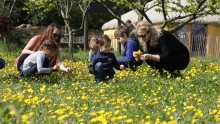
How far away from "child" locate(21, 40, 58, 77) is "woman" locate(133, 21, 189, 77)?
58.3 inches

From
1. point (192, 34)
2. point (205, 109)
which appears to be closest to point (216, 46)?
point (192, 34)

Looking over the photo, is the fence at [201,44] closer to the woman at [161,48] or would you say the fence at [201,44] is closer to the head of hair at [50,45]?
the woman at [161,48]

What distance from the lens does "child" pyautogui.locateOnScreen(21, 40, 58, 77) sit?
7137 millimetres

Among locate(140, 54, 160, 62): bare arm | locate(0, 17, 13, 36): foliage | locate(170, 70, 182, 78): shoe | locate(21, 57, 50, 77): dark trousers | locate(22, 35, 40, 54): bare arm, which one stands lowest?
locate(170, 70, 182, 78): shoe

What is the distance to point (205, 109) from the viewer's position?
406 centimetres

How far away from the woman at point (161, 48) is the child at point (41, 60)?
4.86 ft

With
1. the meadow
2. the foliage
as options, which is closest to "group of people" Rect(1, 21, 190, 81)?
the meadow

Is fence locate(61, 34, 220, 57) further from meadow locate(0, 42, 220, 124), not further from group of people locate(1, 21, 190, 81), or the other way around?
meadow locate(0, 42, 220, 124)

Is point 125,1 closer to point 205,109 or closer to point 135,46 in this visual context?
point 135,46

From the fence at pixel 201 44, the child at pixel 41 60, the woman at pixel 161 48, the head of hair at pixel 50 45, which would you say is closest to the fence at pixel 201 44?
the fence at pixel 201 44

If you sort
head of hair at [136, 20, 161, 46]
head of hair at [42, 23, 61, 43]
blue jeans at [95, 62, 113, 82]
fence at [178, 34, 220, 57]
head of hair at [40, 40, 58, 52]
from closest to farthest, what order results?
head of hair at [136, 20, 161, 46] → head of hair at [40, 40, 58, 52] → blue jeans at [95, 62, 113, 82] → head of hair at [42, 23, 61, 43] → fence at [178, 34, 220, 57]

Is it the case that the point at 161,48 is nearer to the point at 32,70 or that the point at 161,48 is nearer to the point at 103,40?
the point at 103,40

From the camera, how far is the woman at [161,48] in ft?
22.8

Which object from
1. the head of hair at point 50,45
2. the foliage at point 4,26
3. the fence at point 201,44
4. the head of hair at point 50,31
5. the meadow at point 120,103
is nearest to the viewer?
the meadow at point 120,103
